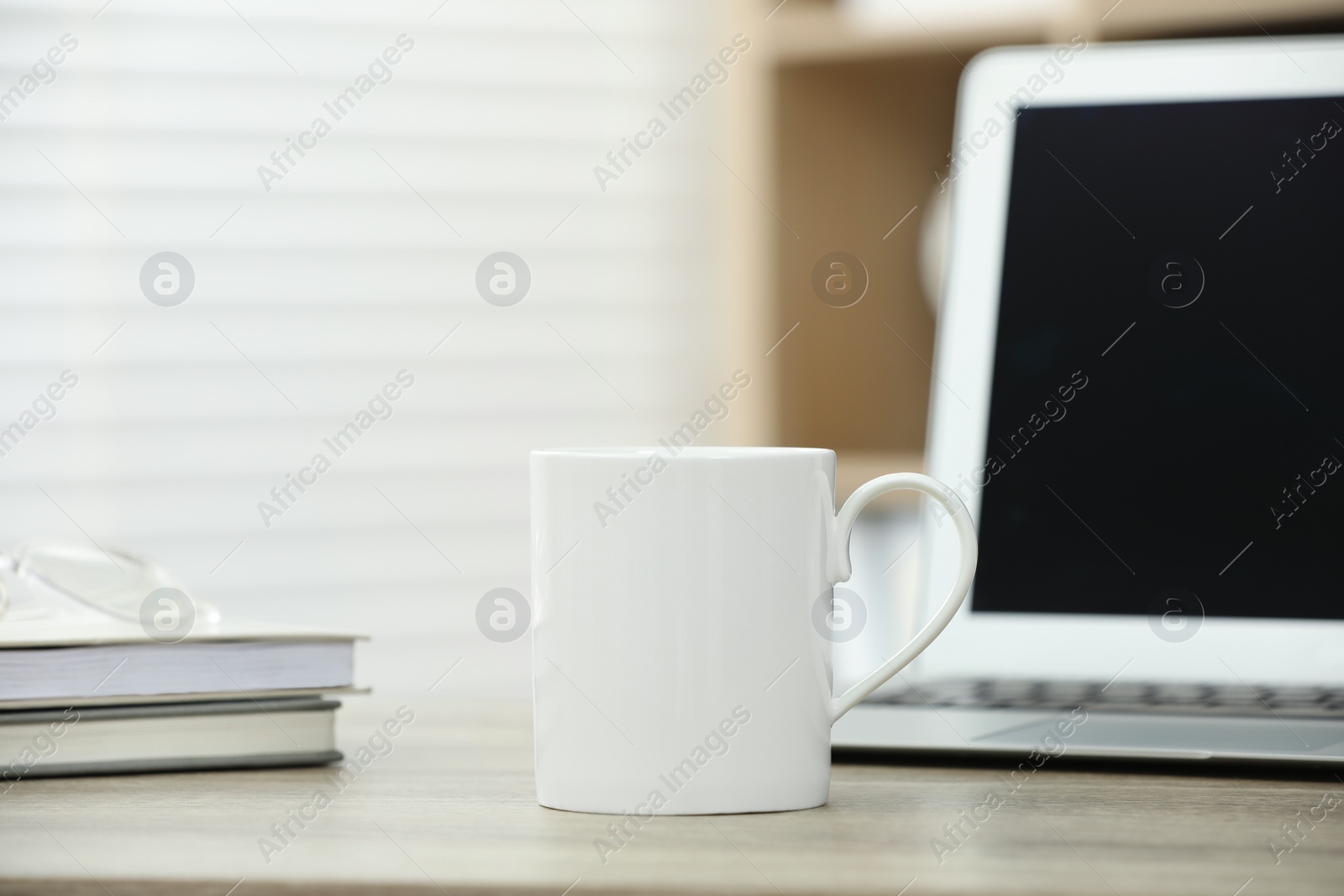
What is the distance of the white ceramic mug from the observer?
50 cm

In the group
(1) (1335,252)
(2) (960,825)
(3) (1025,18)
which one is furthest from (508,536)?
(2) (960,825)

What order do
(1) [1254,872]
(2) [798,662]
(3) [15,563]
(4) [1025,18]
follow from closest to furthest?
(1) [1254,872] < (2) [798,662] < (3) [15,563] < (4) [1025,18]

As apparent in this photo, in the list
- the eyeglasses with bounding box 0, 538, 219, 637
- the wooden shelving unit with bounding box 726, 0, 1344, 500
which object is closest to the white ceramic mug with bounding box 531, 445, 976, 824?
the eyeglasses with bounding box 0, 538, 219, 637

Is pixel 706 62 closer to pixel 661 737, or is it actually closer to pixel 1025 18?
pixel 1025 18

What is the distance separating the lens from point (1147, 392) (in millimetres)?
767

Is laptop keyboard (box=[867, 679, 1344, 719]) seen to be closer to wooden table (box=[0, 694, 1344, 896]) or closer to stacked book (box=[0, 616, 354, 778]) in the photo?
wooden table (box=[0, 694, 1344, 896])

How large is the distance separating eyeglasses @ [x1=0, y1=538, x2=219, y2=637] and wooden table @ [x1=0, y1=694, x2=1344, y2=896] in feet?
0.37

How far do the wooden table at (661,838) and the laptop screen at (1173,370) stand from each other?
19 cm

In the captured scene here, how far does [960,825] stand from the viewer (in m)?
0.49

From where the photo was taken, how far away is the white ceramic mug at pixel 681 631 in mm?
505

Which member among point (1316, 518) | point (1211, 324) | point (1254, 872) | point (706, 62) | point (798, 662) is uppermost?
point (706, 62)

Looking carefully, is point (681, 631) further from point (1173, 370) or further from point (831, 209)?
point (831, 209)

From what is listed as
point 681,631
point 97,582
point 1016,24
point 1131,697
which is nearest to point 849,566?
point 681,631

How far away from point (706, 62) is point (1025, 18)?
621 mm
